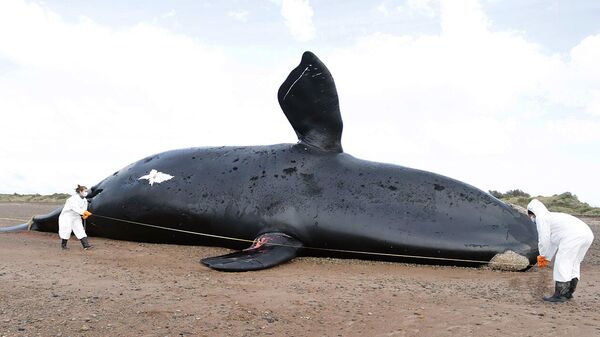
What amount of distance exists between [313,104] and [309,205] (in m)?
1.87

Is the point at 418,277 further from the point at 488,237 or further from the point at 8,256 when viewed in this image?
the point at 8,256

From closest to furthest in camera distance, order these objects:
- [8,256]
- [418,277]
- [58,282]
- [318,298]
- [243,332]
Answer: [243,332] → [318,298] → [58,282] → [418,277] → [8,256]

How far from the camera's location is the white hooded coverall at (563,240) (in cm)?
732

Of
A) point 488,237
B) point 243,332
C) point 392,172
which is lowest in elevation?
point 243,332

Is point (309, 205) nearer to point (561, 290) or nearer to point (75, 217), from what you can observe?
point (561, 290)

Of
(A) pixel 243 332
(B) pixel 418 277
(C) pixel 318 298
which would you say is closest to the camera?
(A) pixel 243 332

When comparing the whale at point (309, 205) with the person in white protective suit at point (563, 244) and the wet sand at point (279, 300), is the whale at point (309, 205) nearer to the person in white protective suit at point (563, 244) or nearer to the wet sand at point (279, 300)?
the wet sand at point (279, 300)

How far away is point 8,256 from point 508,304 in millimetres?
7404

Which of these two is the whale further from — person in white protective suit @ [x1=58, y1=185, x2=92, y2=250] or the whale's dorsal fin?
person in white protective suit @ [x1=58, y1=185, x2=92, y2=250]

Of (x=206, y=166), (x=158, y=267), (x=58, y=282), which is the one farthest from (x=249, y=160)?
(x=58, y=282)

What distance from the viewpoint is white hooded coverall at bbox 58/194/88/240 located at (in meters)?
11.0

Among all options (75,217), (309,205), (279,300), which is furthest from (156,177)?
(279,300)

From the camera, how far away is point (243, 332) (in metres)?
5.21

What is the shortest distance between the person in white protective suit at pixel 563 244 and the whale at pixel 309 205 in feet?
4.68
